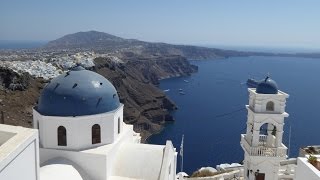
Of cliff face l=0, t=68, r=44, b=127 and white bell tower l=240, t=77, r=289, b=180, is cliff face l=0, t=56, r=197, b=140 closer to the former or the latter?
cliff face l=0, t=68, r=44, b=127

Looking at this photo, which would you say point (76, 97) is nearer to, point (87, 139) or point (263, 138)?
point (87, 139)

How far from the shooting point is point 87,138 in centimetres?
1370

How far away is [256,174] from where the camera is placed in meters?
16.0

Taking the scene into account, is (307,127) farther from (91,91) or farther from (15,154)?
(15,154)

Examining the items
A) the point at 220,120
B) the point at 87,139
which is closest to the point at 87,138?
the point at 87,139

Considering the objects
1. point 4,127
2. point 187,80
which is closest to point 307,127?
point 4,127

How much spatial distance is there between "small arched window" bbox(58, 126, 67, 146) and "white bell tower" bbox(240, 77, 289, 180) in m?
8.24

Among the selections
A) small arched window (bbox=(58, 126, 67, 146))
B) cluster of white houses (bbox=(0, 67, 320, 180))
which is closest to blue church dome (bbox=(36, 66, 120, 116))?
cluster of white houses (bbox=(0, 67, 320, 180))

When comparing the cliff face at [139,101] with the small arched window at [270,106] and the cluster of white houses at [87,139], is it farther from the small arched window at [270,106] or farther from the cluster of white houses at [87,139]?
the cluster of white houses at [87,139]

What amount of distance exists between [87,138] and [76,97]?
1.66 meters

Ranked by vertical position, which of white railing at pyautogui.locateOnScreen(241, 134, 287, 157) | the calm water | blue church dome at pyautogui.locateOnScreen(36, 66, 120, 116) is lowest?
the calm water

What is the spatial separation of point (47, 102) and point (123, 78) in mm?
67128

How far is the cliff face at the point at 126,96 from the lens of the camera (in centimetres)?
4531

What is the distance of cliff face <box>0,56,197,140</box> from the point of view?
45.3 m
